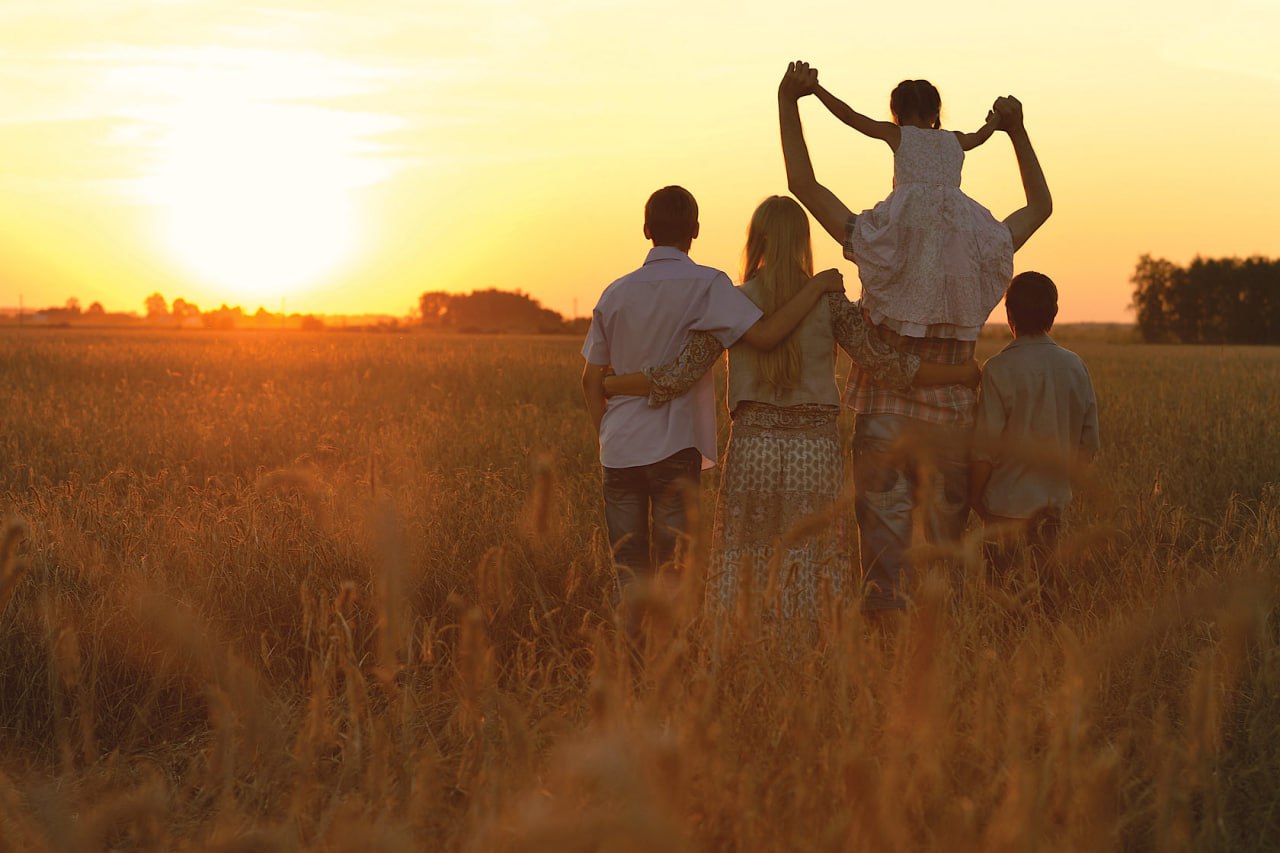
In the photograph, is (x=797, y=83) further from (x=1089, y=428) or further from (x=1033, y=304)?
(x=1089, y=428)

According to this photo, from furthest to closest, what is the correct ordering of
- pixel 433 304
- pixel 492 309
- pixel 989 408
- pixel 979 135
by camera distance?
pixel 433 304
pixel 492 309
pixel 989 408
pixel 979 135

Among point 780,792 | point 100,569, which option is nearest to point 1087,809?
point 780,792

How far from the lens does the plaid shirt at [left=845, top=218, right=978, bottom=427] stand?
389 cm

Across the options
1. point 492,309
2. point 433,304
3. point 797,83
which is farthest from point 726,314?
point 433,304

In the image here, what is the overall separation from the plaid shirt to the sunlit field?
1.93 ft

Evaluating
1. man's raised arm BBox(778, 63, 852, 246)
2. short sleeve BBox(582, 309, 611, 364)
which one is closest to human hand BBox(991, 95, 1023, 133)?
man's raised arm BBox(778, 63, 852, 246)

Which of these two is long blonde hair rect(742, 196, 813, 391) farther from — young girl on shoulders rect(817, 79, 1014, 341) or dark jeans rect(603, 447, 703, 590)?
dark jeans rect(603, 447, 703, 590)

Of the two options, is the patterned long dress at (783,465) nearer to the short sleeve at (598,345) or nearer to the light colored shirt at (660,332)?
the light colored shirt at (660,332)

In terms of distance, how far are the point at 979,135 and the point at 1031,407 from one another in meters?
1.01

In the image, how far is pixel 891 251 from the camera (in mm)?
3729

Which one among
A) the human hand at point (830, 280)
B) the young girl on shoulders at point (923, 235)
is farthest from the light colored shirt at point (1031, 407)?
the human hand at point (830, 280)

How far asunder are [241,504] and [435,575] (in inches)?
52.5

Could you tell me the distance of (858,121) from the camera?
12.3 ft

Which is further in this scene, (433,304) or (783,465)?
(433,304)
